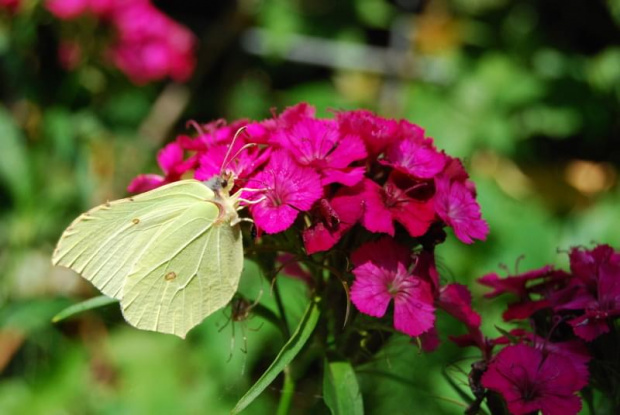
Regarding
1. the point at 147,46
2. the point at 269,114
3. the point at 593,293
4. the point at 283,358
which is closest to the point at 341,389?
the point at 283,358

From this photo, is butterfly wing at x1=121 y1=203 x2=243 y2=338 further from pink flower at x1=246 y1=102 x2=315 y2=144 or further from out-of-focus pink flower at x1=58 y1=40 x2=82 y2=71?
out-of-focus pink flower at x1=58 y1=40 x2=82 y2=71

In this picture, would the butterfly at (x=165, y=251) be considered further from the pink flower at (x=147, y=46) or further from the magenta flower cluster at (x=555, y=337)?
the pink flower at (x=147, y=46)

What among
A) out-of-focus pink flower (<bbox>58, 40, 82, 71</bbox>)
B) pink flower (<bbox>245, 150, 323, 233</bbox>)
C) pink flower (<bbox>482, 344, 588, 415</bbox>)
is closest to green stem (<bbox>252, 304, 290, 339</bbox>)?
pink flower (<bbox>245, 150, 323, 233</bbox>)

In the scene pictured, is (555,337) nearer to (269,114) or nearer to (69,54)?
(69,54)

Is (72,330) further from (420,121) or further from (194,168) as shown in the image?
(194,168)

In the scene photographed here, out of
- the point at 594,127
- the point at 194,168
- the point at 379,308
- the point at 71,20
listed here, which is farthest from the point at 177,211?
the point at 594,127

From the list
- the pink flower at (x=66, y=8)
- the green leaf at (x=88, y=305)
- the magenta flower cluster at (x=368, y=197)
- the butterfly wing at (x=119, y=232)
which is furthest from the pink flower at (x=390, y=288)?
the pink flower at (x=66, y=8)

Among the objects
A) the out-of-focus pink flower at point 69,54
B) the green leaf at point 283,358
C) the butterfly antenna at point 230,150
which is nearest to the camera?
the green leaf at point 283,358
